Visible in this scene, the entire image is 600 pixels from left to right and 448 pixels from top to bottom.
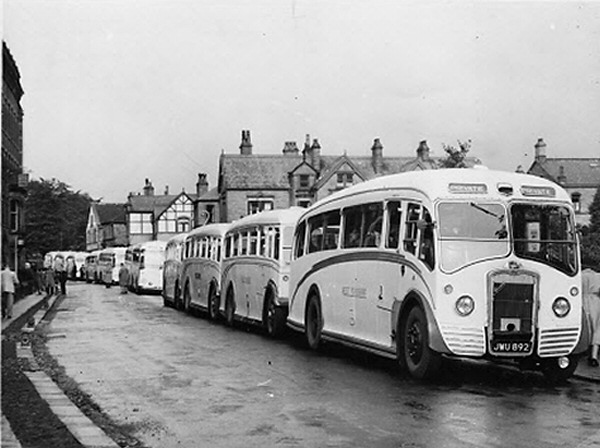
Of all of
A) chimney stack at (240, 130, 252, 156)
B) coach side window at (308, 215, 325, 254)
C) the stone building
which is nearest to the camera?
coach side window at (308, 215, 325, 254)

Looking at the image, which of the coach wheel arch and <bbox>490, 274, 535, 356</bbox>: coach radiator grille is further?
the coach wheel arch

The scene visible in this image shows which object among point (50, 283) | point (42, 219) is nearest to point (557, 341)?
point (50, 283)

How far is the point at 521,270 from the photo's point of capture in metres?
13.3

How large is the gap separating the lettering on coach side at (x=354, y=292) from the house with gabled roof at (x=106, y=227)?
116 m

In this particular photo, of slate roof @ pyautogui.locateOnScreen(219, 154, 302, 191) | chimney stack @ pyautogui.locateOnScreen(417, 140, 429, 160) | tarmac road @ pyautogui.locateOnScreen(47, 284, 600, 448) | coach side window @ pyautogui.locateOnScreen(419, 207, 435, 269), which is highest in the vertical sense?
chimney stack @ pyautogui.locateOnScreen(417, 140, 429, 160)

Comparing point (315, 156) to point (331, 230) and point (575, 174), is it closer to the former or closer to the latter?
point (575, 174)

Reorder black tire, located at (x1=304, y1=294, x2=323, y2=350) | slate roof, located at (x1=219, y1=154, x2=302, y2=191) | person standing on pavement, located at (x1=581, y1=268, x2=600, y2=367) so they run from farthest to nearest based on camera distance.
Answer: slate roof, located at (x1=219, y1=154, x2=302, y2=191) → black tire, located at (x1=304, y1=294, x2=323, y2=350) → person standing on pavement, located at (x1=581, y1=268, x2=600, y2=367)

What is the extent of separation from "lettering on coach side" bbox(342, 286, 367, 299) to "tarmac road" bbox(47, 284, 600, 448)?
1132mm

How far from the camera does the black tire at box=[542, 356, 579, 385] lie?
13.6 meters

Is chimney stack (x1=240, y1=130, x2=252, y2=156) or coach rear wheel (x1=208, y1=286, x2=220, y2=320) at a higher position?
chimney stack (x1=240, y1=130, x2=252, y2=156)

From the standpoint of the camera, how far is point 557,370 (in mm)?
13664

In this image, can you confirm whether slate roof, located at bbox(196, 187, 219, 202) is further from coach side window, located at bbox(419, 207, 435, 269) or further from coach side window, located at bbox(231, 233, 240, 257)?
coach side window, located at bbox(419, 207, 435, 269)

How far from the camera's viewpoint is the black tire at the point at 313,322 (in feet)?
61.2

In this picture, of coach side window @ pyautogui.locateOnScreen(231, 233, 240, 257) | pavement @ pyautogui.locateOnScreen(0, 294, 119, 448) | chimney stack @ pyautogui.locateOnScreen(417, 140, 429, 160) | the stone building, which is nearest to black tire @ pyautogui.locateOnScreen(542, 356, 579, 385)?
pavement @ pyautogui.locateOnScreen(0, 294, 119, 448)
